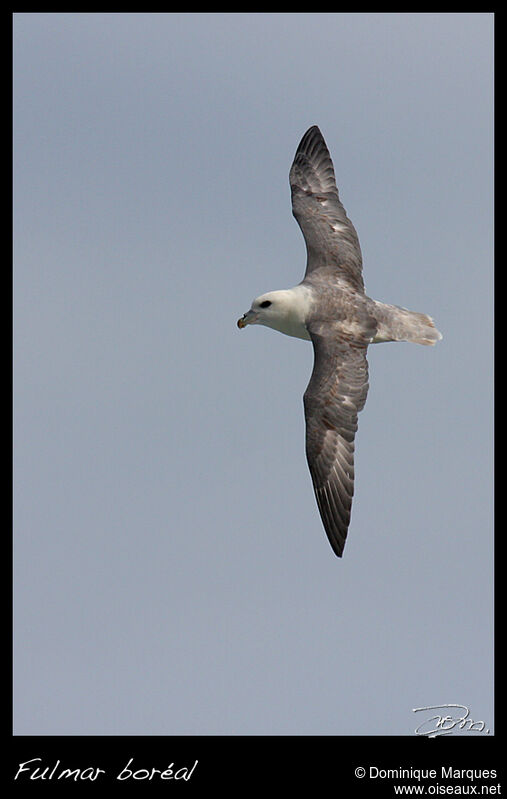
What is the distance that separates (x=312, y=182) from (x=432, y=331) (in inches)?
114

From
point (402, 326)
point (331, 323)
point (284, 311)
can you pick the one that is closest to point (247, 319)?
point (284, 311)

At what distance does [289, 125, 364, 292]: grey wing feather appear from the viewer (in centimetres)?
1591

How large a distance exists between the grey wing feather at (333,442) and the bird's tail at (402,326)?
1237 millimetres

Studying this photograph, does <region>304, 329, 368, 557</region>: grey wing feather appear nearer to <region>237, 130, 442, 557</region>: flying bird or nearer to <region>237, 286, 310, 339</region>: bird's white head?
<region>237, 130, 442, 557</region>: flying bird

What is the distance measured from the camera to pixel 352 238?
16.2m

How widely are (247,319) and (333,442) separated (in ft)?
7.37

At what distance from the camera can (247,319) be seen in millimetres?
15531

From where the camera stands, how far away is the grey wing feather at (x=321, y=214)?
52.2 ft

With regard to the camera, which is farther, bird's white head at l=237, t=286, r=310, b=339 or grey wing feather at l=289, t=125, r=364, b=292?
grey wing feather at l=289, t=125, r=364, b=292

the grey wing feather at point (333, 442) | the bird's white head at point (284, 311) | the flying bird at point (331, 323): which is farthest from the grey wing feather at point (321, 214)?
the grey wing feather at point (333, 442)

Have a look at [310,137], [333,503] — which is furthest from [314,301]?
[310,137]

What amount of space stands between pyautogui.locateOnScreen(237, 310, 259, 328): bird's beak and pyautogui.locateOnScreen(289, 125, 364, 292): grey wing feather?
981 millimetres

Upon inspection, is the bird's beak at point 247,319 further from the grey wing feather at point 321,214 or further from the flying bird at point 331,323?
the grey wing feather at point 321,214

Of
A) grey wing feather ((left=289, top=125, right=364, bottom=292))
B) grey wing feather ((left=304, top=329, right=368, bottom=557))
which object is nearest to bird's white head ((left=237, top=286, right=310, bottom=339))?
grey wing feather ((left=289, top=125, right=364, bottom=292))
